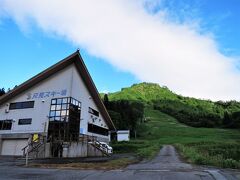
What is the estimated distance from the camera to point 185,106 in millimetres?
128750

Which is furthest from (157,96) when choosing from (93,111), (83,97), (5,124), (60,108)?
(60,108)

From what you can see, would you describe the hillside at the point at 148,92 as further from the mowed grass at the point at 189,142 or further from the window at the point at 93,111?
the window at the point at 93,111

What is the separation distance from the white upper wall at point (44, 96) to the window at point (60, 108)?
1.44 feet

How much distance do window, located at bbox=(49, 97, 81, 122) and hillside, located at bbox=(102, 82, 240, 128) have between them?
5225cm

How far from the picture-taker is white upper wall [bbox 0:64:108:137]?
30.4 metres

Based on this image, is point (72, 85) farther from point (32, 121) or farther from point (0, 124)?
point (0, 124)

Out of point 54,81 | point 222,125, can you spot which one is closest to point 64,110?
point 54,81

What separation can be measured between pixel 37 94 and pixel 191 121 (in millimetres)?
77234

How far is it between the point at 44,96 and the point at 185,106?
10498 cm

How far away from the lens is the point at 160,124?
91688mm

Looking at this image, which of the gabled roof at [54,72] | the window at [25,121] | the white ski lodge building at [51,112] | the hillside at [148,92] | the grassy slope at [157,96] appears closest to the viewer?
the white ski lodge building at [51,112]

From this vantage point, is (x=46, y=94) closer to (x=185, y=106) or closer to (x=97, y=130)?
(x=97, y=130)

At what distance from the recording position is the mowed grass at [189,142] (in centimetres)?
1823

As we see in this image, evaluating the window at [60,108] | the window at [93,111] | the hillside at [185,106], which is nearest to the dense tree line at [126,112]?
the hillside at [185,106]
